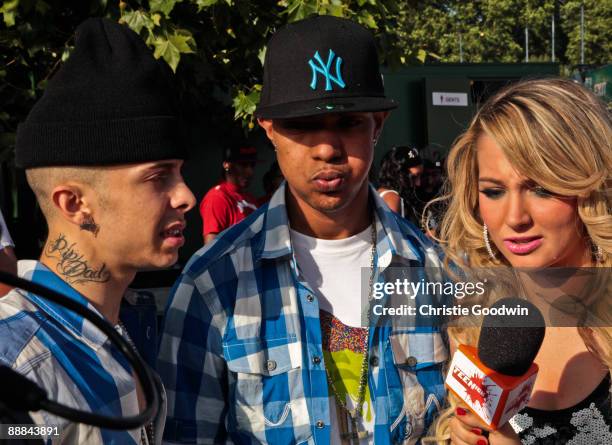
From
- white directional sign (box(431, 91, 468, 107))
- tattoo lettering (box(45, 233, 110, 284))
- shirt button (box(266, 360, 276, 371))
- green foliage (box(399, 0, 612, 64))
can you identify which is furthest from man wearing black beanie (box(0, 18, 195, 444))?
green foliage (box(399, 0, 612, 64))

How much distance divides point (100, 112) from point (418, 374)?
1.40 m

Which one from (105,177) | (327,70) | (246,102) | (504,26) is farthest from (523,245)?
(504,26)

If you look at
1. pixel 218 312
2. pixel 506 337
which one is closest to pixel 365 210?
pixel 218 312

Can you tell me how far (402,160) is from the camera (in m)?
7.75

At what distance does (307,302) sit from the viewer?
2609 millimetres

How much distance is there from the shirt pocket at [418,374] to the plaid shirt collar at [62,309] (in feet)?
3.59

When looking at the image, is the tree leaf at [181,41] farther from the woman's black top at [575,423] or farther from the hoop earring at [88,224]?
the woman's black top at [575,423]

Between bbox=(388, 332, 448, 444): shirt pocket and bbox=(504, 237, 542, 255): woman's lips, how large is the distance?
565mm

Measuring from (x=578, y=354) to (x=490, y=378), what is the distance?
0.69 metres

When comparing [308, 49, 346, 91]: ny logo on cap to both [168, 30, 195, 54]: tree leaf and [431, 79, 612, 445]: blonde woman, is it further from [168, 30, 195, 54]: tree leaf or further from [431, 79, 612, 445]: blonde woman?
[168, 30, 195, 54]: tree leaf

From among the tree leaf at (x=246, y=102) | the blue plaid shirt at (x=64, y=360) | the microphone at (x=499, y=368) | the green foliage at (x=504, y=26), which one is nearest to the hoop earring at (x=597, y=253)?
the microphone at (x=499, y=368)

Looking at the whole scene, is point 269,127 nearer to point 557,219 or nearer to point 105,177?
point 105,177

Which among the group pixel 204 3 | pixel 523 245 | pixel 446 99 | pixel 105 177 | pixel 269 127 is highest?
pixel 204 3

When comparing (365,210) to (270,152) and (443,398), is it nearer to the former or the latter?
(443,398)
